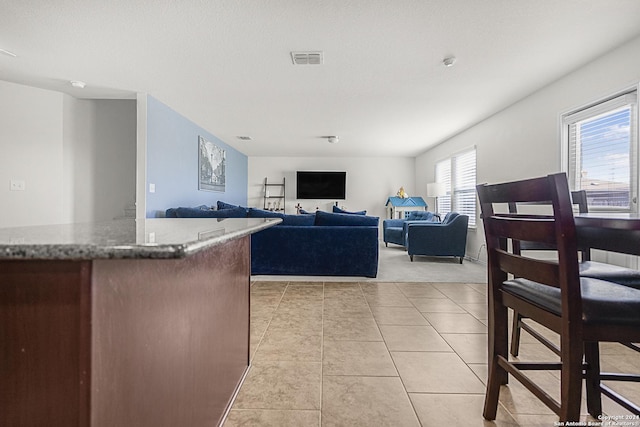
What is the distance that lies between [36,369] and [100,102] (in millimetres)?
4905

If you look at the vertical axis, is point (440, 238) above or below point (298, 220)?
below

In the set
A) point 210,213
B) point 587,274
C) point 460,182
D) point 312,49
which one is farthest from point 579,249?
point 460,182

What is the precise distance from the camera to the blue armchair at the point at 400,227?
249 inches

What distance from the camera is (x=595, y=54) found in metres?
2.76

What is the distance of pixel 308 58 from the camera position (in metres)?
2.85

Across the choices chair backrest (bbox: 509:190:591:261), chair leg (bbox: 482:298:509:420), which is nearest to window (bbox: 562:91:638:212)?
chair backrest (bbox: 509:190:591:261)

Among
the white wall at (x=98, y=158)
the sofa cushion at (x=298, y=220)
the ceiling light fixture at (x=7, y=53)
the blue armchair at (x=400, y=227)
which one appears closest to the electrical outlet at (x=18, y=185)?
the white wall at (x=98, y=158)

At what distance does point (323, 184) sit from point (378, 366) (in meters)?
6.67

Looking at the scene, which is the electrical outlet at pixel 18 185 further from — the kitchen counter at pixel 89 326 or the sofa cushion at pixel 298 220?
the kitchen counter at pixel 89 326

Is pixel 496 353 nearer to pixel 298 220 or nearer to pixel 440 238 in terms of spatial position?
pixel 298 220

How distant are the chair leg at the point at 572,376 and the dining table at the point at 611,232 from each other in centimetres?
37

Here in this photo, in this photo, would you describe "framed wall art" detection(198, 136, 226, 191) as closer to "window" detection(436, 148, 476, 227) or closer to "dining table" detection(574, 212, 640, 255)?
"window" detection(436, 148, 476, 227)

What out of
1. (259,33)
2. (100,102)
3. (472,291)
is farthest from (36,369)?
(100,102)

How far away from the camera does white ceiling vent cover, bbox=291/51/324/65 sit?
277 cm
